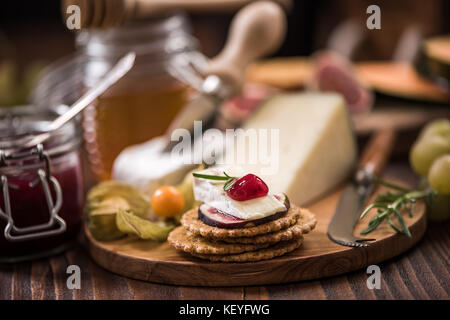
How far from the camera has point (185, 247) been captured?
36.1 inches

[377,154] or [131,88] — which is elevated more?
[131,88]

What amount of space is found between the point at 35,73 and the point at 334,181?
1.01 meters

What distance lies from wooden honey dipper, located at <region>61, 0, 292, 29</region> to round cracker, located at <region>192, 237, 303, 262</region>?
57 cm

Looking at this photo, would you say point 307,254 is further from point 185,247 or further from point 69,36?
point 69,36

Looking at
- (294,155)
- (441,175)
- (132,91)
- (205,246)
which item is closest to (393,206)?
→ (441,175)

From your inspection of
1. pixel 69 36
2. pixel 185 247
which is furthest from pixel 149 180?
pixel 69 36

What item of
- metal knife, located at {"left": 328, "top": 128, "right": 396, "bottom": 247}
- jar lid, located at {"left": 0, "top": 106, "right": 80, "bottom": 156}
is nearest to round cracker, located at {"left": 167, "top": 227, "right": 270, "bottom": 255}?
metal knife, located at {"left": 328, "top": 128, "right": 396, "bottom": 247}

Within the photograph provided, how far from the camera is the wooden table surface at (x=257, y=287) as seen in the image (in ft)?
2.88

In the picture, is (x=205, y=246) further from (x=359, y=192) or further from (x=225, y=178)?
(x=359, y=192)

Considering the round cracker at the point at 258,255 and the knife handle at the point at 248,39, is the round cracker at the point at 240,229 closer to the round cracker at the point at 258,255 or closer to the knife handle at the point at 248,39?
the round cracker at the point at 258,255

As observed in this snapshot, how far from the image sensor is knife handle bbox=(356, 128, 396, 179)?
1.25m

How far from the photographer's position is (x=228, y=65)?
1.35 meters

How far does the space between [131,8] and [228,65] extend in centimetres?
25

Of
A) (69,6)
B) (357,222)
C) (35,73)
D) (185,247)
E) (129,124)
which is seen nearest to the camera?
(185,247)
